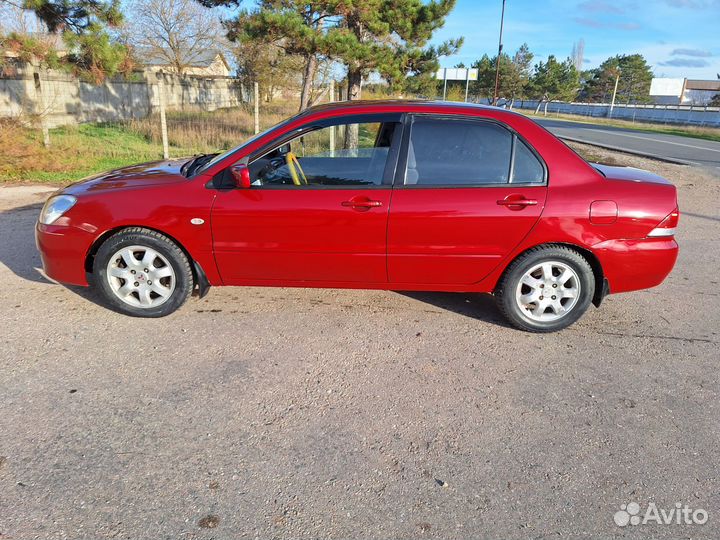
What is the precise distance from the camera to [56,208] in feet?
12.7

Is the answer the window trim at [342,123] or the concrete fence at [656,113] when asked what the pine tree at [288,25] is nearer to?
the window trim at [342,123]

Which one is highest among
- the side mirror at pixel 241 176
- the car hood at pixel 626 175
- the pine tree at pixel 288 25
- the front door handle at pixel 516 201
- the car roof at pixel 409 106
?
the pine tree at pixel 288 25

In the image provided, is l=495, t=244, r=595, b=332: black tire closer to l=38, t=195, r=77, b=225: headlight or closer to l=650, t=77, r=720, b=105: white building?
l=38, t=195, r=77, b=225: headlight

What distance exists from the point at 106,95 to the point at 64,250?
2274 centimetres

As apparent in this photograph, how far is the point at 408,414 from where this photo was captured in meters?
2.86

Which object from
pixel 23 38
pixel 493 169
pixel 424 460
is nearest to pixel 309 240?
pixel 493 169

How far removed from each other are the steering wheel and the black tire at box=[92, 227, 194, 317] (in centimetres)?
104

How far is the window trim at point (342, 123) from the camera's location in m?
3.68

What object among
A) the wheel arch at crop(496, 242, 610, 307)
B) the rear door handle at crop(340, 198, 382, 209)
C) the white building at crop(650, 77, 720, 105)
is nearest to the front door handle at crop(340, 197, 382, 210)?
the rear door handle at crop(340, 198, 382, 209)

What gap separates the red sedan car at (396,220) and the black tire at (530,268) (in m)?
0.01

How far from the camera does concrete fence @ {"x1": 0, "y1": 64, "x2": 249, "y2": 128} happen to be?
60.9 ft

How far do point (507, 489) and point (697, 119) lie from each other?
193ft

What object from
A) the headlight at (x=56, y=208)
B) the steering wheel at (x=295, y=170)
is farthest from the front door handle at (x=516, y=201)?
the headlight at (x=56, y=208)

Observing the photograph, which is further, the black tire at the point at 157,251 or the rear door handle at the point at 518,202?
the black tire at the point at 157,251
